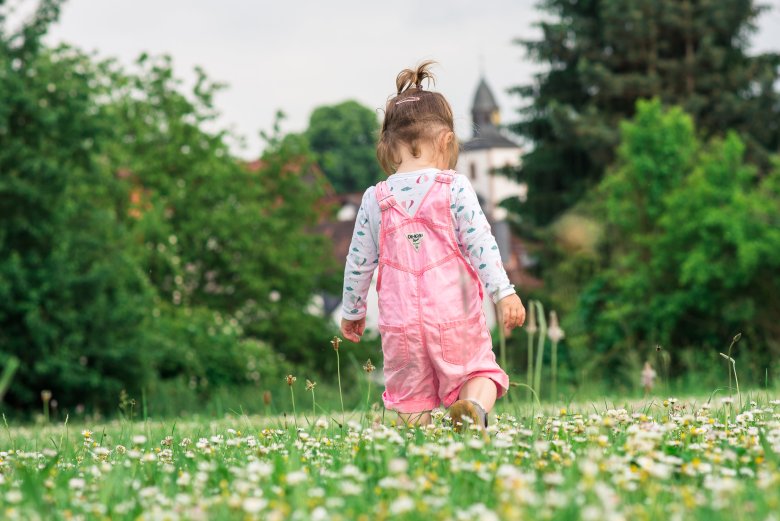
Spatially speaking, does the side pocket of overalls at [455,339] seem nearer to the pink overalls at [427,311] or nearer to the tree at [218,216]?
the pink overalls at [427,311]

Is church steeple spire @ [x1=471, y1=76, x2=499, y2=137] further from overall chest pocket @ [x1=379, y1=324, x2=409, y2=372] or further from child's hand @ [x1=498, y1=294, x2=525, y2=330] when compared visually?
child's hand @ [x1=498, y1=294, x2=525, y2=330]

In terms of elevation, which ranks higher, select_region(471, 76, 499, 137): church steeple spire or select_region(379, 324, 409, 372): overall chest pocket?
select_region(471, 76, 499, 137): church steeple spire

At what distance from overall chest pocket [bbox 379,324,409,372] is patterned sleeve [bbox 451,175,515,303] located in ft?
1.40

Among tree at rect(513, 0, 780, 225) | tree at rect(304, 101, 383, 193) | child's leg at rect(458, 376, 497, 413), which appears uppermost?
tree at rect(304, 101, 383, 193)

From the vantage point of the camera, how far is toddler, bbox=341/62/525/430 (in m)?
4.71

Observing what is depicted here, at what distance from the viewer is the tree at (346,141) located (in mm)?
71688

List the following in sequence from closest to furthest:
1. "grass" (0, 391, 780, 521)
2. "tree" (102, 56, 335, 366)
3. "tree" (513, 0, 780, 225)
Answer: "grass" (0, 391, 780, 521), "tree" (102, 56, 335, 366), "tree" (513, 0, 780, 225)

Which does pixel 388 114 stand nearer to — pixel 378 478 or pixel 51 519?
pixel 378 478

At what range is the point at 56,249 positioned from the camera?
757 inches

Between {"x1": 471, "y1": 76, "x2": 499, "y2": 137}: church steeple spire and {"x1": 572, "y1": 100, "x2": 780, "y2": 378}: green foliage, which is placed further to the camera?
{"x1": 471, "y1": 76, "x2": 499, "y2": 137}: church steeple spire

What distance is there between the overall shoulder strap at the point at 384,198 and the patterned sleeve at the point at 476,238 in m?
0.29

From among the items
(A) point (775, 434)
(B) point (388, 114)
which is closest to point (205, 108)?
(B) point (388, 114)

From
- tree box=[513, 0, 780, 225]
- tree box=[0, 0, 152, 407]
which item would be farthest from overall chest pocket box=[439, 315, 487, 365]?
tree box=[513, 0, 780, 225]

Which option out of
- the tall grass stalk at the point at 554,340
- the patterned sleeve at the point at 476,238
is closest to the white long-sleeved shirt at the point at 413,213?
the patterned sleeve at the point at 476,238
